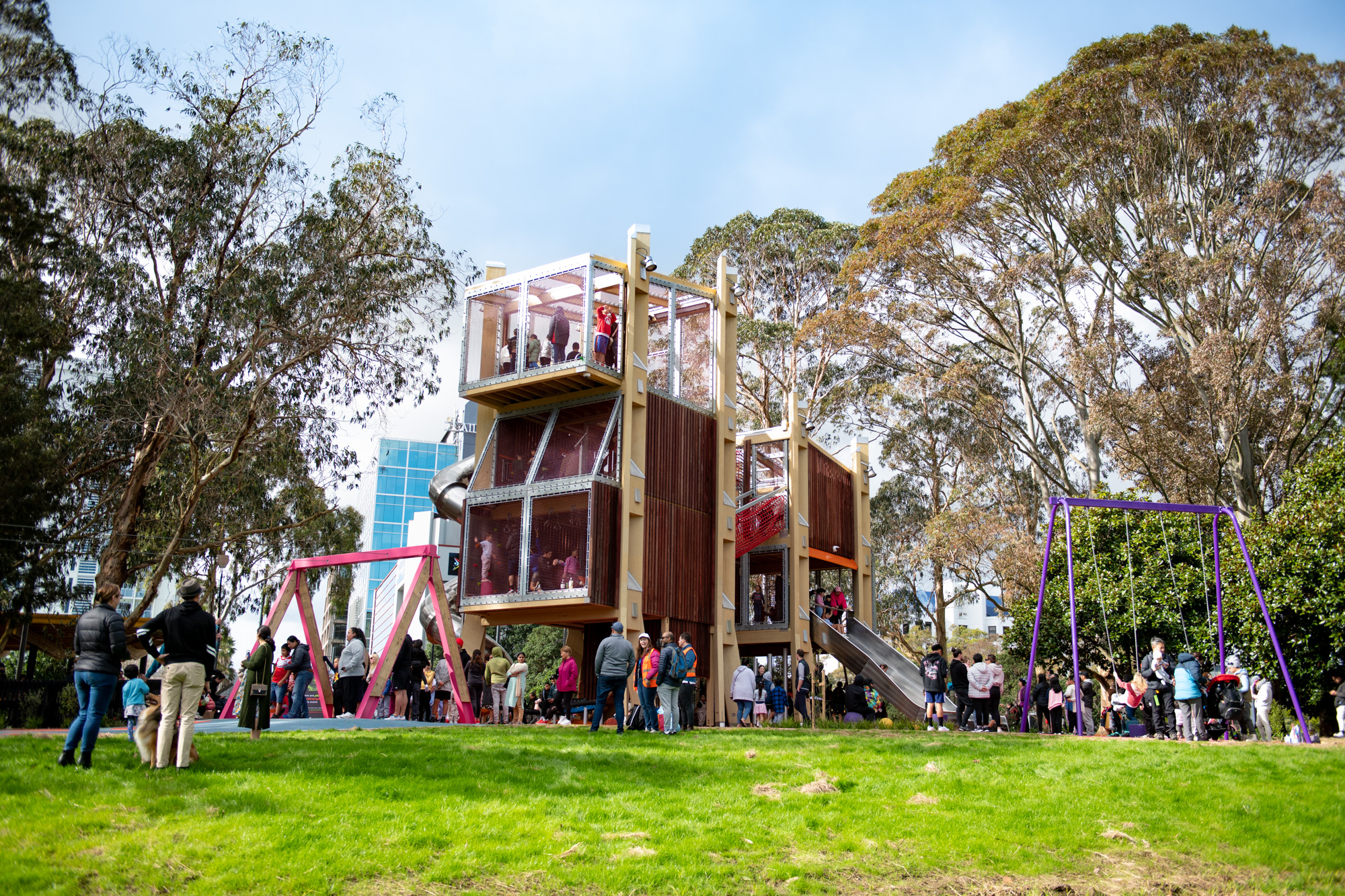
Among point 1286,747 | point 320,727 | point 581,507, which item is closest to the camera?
point 1286,747

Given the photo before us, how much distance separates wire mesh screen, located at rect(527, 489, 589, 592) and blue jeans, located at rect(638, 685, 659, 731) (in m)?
6.21

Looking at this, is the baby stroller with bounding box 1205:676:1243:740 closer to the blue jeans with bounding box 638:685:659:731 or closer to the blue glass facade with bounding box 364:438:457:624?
the blue jeans with bounding box 638:685:659:731

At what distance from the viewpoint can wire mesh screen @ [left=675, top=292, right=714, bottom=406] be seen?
25.6 m

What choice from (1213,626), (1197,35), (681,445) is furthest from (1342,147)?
(681,445)

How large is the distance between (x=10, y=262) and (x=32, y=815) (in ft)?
72.4

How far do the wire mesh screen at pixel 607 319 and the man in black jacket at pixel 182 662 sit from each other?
532 inches

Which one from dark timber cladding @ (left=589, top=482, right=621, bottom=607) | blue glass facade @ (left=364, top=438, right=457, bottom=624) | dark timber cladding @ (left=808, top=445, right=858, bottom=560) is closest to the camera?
dark timber cladding @ (left=589, top=482, right=621, bottom=607)

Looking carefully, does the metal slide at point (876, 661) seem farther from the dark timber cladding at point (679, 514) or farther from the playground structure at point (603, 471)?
the dark timber cladding at point (679, 514)

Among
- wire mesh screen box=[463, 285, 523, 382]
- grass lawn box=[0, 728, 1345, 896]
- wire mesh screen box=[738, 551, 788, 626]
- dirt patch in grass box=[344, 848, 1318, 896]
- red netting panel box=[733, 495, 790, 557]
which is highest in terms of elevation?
wire mesh screen box=[463, 285, 523, 382]

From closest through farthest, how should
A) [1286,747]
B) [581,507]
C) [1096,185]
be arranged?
[1286,747]
[581,507]
[1096,185]

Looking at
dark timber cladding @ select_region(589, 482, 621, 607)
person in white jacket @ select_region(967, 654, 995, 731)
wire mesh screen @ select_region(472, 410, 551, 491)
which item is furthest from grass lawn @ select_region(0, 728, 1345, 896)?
wire mesh screen @ select_region(472, 410, 551, 491)

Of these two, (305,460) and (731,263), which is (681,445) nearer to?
(305,460)

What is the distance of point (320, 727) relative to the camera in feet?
48.9

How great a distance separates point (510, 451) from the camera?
80.0 feet
